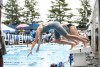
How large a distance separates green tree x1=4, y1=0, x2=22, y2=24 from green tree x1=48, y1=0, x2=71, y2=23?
3.94 m

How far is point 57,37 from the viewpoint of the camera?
619 centimetres

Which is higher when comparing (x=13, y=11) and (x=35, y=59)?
(x=13, y=11)

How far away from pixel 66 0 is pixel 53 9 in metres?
2.06

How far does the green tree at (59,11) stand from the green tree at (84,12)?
5.67ft

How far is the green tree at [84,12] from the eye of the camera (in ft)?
99.6

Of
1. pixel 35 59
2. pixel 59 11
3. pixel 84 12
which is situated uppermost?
pixel 59 11

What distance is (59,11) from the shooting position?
30.8 m

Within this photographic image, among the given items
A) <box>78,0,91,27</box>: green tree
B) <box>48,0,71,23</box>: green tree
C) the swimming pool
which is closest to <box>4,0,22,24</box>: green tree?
<box>48,0,71,23</box>: green tree

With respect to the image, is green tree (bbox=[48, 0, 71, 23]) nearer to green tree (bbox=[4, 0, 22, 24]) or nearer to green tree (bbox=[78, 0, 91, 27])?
green tree (bbox=[78, 0, 91, 27])

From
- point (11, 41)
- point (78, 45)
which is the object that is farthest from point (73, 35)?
point (11, 41)

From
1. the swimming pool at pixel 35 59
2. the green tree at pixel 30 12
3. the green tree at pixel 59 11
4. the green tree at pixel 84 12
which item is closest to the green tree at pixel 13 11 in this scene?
the green tree at pixel 30 12

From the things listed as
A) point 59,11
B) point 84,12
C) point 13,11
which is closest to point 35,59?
point 59,11

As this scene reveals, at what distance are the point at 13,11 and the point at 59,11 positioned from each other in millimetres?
5625

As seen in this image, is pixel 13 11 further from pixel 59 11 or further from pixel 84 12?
pixel 84 12
